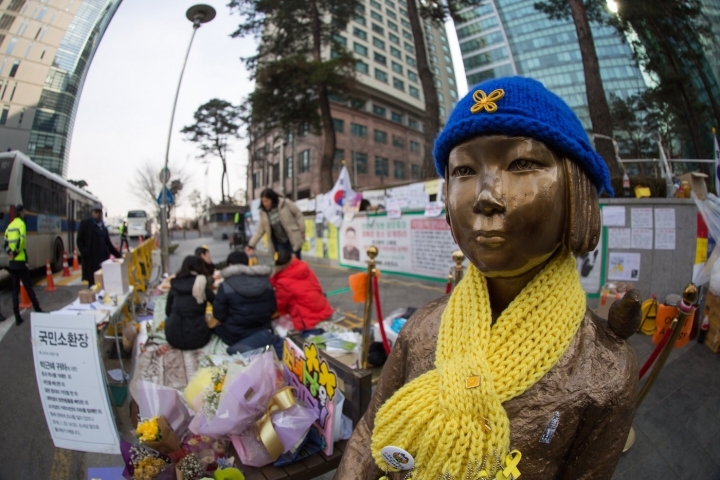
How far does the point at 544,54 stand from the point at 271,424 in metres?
2.95

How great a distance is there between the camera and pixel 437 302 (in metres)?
1.31

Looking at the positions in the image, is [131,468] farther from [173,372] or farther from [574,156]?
[574,156]

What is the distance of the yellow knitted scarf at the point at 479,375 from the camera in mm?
895

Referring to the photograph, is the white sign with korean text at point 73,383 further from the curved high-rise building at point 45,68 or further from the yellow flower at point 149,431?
the curved high-rise building at point 45,68

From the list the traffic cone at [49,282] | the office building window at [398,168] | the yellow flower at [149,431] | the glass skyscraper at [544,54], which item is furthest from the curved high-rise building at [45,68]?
the office building window at [398,168]

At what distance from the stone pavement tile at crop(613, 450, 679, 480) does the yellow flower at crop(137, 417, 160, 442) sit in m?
2.30

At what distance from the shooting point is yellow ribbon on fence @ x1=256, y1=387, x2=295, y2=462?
7.06ft

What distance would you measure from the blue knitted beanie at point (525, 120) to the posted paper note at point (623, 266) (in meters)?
4.56

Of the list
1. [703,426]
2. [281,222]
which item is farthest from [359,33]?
[281,222]

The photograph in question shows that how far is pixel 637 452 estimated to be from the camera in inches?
68.7

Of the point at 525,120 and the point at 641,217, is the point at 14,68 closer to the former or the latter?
the point at 525,120

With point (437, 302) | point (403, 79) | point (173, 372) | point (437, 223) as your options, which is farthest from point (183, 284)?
point (437, 223)

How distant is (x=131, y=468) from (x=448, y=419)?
6.36 feet

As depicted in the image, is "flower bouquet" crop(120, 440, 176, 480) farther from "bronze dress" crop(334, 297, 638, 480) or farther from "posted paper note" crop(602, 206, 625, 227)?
"posted paper note" crop(602, 206, 625, 227)
